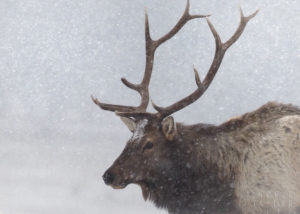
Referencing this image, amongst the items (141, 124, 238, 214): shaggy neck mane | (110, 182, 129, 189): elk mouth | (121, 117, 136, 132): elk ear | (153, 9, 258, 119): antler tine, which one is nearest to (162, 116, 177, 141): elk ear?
(141, 124, 238, 214): shaggy neck mane

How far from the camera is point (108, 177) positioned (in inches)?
318

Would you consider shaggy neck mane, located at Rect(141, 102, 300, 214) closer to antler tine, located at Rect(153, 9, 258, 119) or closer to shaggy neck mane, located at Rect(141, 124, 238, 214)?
shaggy neck mane, located at Rect(141, 124, 238, 214)

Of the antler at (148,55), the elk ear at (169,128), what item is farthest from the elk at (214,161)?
the antler at (148,55)

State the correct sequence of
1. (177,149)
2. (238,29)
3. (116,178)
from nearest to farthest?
(116,178)
(177,149)
(238,29)

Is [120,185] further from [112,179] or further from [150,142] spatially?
[150,142]

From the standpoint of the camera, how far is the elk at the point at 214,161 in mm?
8164

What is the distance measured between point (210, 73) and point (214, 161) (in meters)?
1.65

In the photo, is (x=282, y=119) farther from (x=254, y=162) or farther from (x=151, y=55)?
(x=151, y=55)

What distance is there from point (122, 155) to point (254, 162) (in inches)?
87.1

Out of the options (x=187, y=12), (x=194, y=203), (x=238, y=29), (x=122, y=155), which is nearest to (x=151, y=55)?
(x=187, y=12)

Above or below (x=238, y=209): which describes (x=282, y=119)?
above

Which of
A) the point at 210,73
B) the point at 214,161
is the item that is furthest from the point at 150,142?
the point at 210,73

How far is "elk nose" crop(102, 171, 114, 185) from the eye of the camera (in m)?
8.07

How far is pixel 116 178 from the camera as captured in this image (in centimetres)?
812
